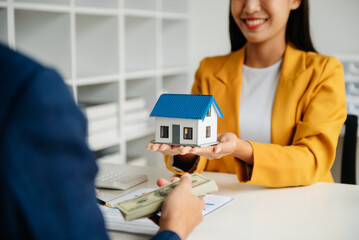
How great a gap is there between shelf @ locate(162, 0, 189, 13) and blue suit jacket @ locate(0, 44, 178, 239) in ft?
9.79

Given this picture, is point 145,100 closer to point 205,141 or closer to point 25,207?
point 205,141

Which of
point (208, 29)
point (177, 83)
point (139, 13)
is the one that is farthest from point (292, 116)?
point (208, 29)

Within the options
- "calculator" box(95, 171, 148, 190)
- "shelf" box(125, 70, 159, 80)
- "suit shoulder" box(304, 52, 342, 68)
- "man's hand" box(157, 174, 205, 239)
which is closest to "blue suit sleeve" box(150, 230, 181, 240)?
"man's hand" box(157, 174, 205, 239)

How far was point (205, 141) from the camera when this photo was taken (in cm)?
129

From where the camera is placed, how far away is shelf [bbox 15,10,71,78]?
242cm

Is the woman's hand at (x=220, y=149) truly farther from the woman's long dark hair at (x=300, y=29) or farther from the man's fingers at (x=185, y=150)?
the woman's long dark hair at (x=300, y=29)

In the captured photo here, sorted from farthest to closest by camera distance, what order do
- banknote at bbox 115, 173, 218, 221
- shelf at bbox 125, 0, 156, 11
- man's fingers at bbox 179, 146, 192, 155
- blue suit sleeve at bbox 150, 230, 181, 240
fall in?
shelf at bbox 125, 0, 156, 11 → man's fingers at bbox 179, 146, 192, 155 → banknote at bbox 115, 173, 218, 221 → blue suit sleeve at bbox 150, 230, 181, 240

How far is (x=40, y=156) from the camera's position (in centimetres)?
52

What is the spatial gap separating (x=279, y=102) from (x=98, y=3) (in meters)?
1.43

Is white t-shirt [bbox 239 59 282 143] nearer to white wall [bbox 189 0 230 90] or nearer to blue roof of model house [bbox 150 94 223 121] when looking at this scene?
blue roof of model house [bbox 150 94 223 121]

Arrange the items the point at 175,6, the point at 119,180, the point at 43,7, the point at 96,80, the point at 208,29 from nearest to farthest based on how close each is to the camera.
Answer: the point at 119,180
the point at 43,7
the point at 96,80
the point at 175,6
the point at 208,29

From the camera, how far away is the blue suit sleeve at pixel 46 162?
513 millimetres

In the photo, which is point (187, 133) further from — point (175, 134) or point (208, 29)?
point (208, 29)

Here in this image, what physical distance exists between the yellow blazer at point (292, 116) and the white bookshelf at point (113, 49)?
86 cm
